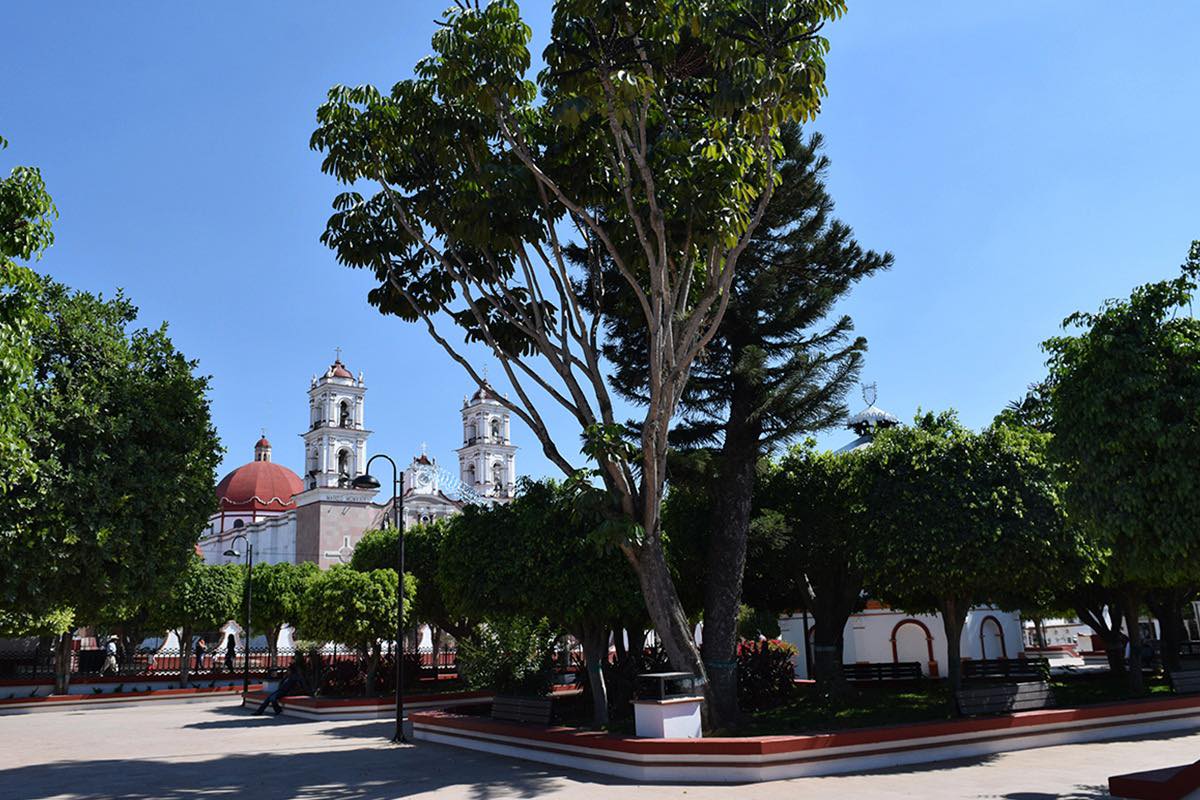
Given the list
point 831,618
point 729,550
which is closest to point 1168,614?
point 831,618

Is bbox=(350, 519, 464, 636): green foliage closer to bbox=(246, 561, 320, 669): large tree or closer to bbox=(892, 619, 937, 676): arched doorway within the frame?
bbox=(246, 561, 320, 669): large tree

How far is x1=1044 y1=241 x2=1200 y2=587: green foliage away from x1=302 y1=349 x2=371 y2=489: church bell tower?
6086 cm

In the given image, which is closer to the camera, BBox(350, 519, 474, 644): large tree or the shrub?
the shrub

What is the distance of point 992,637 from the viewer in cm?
3281

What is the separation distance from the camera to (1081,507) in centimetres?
1058

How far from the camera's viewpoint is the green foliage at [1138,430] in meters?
9.73

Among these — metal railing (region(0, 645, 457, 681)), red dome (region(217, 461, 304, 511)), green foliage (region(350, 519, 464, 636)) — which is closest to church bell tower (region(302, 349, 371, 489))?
red dome (region(217, 461, 304, 511))

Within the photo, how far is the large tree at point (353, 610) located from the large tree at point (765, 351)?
9233 millimetres

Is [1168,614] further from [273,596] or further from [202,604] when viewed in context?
[273,596]

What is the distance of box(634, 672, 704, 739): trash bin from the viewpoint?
12016 millimetres

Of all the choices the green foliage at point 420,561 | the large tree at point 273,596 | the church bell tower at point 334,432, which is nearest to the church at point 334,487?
the church bell tower at point 334,432

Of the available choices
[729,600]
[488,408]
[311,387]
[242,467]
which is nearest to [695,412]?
[729,600]

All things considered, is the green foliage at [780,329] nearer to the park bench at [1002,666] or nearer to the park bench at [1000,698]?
the park bench at [1000,698]

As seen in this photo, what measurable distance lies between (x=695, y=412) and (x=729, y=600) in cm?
→ 347
